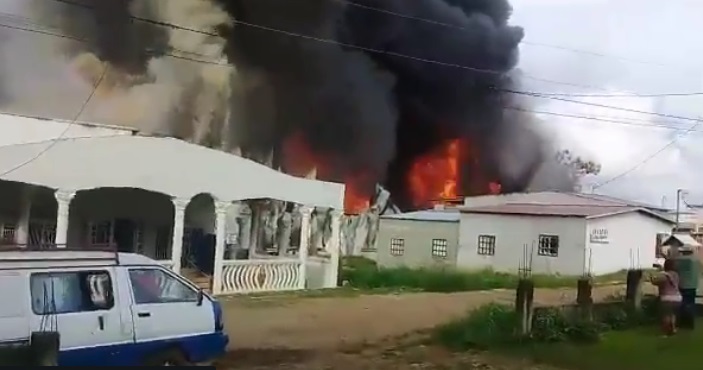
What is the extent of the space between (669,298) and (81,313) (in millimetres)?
9503

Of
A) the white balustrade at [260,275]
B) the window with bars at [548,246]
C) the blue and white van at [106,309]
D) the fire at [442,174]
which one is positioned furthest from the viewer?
the fire at [442,174]

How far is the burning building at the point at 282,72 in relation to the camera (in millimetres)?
33156

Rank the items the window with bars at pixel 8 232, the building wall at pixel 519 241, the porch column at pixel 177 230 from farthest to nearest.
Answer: the building wall at pixel 519 241, the window with bars at pixel 8 232, the porch column at pixel 177 230

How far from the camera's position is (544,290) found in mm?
24188

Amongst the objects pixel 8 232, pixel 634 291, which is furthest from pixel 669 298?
pixel 8 232

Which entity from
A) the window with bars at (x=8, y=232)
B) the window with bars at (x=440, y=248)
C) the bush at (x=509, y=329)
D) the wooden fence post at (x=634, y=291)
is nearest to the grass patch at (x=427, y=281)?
the window with bars at (x=440, y=248)

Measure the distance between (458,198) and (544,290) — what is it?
18.2 metres

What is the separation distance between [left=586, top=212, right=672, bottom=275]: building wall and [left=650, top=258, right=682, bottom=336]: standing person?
16706 mm

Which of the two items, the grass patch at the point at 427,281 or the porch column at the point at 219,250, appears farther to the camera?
the grass patch at the point at 427,281

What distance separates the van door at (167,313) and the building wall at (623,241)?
2373cm

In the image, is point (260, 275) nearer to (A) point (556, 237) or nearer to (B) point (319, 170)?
(A) point (556, 237)

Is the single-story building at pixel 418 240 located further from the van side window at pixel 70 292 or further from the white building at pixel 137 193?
the van side window at pixel 70 292

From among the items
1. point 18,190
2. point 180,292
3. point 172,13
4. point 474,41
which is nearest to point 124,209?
point 18,190

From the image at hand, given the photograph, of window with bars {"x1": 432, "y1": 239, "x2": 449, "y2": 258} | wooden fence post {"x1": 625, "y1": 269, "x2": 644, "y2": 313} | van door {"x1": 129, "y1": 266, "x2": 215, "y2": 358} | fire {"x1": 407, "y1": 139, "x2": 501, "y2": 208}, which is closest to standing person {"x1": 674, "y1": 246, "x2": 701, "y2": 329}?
wooden fence post {"x1": 625, "y1": 269, "x2": 644, "y2": 313}
